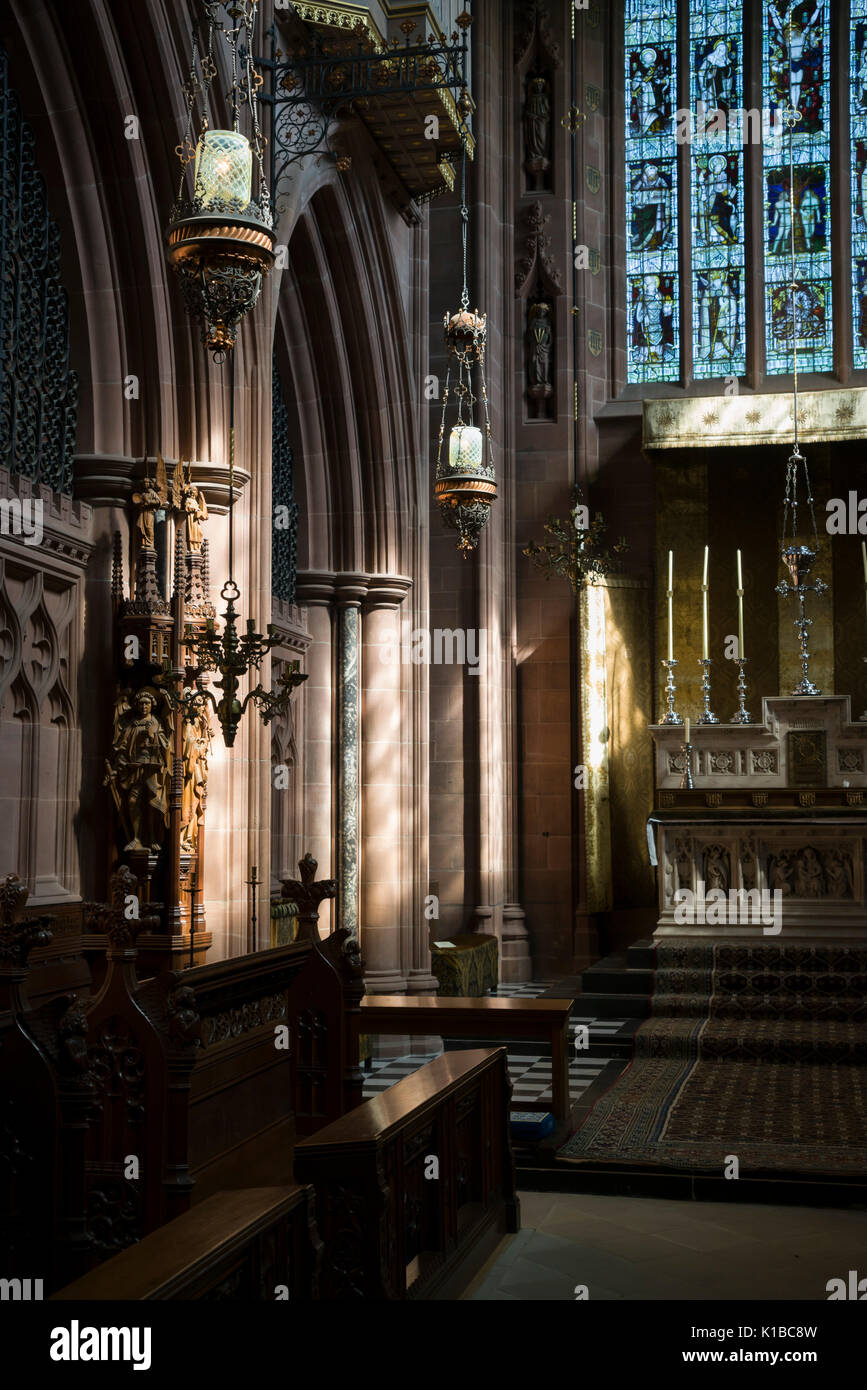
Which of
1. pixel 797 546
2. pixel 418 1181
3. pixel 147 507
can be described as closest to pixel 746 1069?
pixel 418 1181

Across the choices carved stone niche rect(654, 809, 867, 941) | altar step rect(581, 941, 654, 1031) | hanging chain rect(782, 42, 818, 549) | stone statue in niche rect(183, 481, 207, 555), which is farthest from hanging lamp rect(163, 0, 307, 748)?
hanging chain rect(782, 42, 818, 549)

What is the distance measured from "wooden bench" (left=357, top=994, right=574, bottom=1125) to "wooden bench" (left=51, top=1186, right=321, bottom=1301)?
4.04 metres

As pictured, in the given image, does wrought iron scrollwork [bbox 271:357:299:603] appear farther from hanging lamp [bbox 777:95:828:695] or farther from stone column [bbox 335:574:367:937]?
hanging lamp [bbox 777:95:828:695]

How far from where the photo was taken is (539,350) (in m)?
14.8

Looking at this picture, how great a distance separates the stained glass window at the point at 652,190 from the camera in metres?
15.4

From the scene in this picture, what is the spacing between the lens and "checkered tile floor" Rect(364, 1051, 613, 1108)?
8336 mm

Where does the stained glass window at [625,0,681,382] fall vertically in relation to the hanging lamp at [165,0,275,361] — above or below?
above

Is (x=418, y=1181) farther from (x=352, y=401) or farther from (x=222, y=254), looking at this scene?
(x=352, y=401)

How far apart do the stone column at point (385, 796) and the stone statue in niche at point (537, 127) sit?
20.6 ft

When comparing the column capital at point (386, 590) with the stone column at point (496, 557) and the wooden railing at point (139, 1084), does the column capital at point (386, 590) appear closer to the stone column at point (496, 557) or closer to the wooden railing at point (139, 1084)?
the stone column at point (496, 557)

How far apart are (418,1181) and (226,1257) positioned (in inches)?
68.0

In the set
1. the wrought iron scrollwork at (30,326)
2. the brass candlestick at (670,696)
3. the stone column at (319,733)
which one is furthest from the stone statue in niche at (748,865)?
the wrought iron scrollwork at (30,326)
